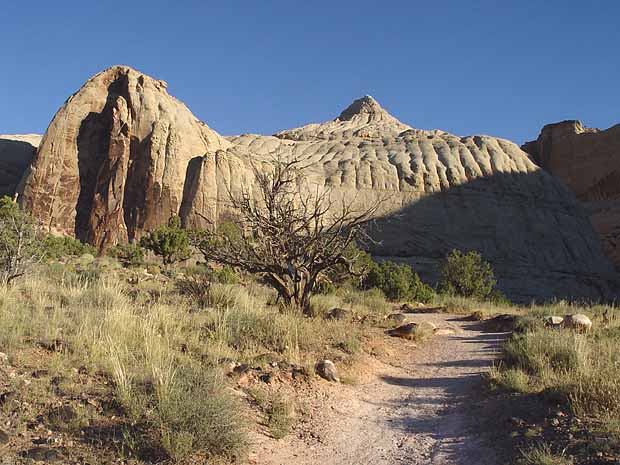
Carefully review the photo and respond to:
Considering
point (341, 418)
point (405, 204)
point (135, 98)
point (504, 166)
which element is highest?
point (135, 98)

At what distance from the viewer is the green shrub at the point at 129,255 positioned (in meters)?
22.1

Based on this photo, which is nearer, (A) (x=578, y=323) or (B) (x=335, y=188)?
(A) (x=578, y=323)

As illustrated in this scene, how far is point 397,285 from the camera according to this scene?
19.3 meters

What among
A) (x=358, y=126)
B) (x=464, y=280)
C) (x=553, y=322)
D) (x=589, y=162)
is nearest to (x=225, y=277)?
(x=553, y=322)

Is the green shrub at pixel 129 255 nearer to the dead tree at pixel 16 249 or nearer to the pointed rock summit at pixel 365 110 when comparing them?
the dead tree at pixel 16 249

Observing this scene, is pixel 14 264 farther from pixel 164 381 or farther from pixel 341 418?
pixel 341 418

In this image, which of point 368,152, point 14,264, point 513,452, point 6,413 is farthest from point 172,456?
point 368,152

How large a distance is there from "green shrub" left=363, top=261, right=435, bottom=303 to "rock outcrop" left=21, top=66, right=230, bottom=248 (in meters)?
17.7

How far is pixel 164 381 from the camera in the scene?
196 inches

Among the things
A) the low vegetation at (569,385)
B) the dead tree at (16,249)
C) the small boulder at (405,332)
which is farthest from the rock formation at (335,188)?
the low vegetation at (569,385)

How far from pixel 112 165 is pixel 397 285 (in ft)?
79.4

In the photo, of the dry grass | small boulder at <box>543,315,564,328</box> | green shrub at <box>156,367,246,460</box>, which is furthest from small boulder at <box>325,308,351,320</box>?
green shrub at <box>156,367,246,460</box>

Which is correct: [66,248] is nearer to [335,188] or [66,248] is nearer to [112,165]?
[112,165]

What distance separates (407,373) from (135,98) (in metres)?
34.9
